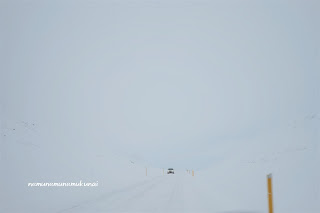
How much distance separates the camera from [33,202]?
12.0 meters

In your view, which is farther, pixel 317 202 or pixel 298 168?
pixel 298 168

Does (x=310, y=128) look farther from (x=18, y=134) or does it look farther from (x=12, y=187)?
(x=18, y=134)

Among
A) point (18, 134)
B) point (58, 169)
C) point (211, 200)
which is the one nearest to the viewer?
point (211, 200)

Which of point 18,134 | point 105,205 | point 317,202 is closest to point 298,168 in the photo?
point 317,202

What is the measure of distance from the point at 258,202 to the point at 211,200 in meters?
1.98

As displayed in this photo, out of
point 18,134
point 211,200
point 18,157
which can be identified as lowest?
point 211,200

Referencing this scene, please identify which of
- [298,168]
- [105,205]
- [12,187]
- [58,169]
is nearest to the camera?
[105,205]

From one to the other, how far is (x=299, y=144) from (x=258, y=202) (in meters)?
15.8

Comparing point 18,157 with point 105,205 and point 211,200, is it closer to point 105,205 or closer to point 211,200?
point 105,205

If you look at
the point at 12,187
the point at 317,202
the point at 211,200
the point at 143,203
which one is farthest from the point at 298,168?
the point at 12,187

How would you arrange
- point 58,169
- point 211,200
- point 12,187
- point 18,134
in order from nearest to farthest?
point 211,200 < point 12,187 < point 58,169 < point 18,134

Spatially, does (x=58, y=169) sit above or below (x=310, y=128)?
below

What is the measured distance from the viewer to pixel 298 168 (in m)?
17.9

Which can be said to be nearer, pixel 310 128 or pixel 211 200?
pixel 211 200
